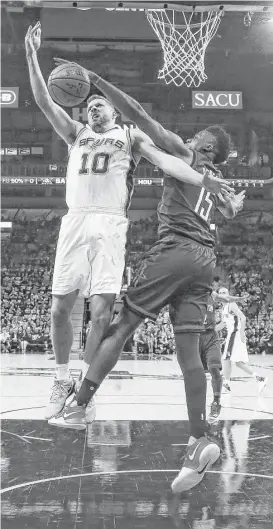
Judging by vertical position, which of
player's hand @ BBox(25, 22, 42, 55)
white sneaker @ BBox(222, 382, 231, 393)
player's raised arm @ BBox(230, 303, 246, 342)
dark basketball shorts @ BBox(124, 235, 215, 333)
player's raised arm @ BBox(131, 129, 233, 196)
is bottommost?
white sneaker @ BBox(222, 382, 231, 393)

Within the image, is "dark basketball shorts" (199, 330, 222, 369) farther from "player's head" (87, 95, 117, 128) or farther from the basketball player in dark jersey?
"player's head" (87, 95, 117, 128)

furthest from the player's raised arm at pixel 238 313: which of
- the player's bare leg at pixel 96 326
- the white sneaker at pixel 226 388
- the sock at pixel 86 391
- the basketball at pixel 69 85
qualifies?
the sock at pixel 86 391

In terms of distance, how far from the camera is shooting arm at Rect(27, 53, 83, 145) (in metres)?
4.02

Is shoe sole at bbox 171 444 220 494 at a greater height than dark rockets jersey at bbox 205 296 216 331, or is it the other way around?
dark rockets jersey at bbox 205 296 216 331

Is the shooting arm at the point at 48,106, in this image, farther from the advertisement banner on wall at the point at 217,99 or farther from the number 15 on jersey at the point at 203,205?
the advertisement banner on wall at the point at 217,99

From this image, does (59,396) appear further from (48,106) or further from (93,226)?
(48,106)

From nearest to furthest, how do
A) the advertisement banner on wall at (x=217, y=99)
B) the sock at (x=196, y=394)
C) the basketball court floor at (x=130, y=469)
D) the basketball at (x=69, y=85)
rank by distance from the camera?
the sock at (x=196, y=394) → the basketball at (x=69, y=85) → the basketball court floor at (x=130, y=469) → the advertisement banner on wall at (x=217, y=99)

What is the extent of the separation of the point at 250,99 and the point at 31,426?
1972cm

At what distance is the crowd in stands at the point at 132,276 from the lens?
2031 centimetres

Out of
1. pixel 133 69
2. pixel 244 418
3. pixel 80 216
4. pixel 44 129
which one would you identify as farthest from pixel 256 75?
pixel 80 216

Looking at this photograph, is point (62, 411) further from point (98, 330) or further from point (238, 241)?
point (238, 241)

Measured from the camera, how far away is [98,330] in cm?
370

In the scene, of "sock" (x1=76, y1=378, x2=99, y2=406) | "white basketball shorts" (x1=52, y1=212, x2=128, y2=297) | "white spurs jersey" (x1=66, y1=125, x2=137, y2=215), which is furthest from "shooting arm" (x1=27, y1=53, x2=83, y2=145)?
"sock" (x1=76, y1=378, x2=99, y2=406)

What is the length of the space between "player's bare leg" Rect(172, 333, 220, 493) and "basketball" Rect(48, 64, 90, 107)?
4.84 feet
